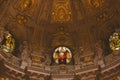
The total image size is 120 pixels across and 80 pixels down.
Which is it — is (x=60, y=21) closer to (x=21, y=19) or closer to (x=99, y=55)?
(x=21, y=19)

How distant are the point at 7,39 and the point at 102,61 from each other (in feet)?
20.5

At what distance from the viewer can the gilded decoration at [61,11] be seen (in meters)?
26.1

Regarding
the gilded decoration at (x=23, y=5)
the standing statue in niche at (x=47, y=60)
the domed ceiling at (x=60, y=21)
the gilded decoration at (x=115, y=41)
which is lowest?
the standing statue in niche at (x=47, y=60)

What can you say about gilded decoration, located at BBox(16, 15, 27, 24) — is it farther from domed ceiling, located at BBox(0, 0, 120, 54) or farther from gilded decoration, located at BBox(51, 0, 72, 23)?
gilded decoration, located at BBox(51, 0, 72, 23)

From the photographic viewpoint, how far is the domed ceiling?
24531mm

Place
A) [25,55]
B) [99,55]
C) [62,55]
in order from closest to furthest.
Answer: [99,55] < [25,55] < [62,55]

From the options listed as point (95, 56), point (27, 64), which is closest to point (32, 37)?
point (27, 64)

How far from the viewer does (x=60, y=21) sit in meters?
26.0

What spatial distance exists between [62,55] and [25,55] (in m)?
2.54

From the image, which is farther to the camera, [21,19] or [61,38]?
[61,38]

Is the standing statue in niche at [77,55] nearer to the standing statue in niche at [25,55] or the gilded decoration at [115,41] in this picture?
the gilded decoration at [115,41]

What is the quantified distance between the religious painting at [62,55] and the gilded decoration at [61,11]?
2329mm

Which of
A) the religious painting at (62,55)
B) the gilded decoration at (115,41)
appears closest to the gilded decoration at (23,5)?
the religious painting at (62,55)

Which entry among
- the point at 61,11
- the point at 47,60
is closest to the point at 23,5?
the point at 61,11
